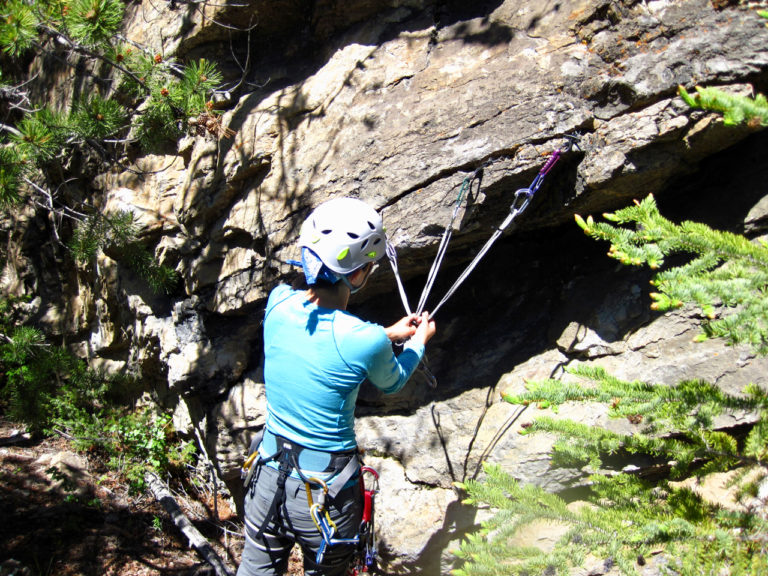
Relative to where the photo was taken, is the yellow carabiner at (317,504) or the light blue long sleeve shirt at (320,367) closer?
the light blue long sleeve shirt at (320,367)

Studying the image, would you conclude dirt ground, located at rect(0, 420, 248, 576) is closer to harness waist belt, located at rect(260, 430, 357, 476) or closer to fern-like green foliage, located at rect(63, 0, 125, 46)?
harness waist belt, located at rect(260, 430, 357, 476)

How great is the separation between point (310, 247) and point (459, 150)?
4.94ft

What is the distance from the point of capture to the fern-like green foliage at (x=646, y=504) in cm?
192

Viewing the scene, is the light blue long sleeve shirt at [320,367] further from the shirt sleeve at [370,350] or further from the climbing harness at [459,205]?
the climbing harness at [459,205]

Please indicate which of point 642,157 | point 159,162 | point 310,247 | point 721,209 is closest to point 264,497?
point 310,247

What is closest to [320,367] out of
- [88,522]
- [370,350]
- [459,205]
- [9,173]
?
[370,350]

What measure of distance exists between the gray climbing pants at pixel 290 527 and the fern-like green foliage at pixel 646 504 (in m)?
0.66

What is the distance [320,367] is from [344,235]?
1.97 ft

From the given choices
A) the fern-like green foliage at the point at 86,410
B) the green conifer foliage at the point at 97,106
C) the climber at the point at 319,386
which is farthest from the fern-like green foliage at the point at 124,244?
the climber at the point at 319,386

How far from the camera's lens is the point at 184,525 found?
14.7ft

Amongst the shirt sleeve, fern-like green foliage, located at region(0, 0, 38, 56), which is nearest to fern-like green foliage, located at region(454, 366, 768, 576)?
the shirt sleeve

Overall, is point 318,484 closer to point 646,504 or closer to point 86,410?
point 646,504

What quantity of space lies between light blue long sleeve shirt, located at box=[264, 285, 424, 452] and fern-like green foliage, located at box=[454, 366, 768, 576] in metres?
0.61

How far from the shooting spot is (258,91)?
4.67 metres
